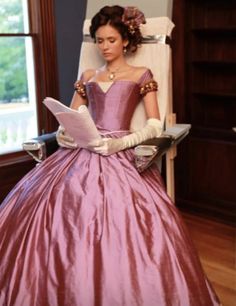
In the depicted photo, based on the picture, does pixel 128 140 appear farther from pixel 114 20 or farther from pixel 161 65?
pixel 114 20

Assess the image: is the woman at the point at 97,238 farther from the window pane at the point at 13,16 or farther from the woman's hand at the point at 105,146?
the window pane at the point at 13,16

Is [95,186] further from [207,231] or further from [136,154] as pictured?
[207,231]

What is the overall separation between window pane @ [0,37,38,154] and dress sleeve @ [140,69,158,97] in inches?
41.6

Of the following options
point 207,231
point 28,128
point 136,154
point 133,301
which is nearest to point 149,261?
point 133,301

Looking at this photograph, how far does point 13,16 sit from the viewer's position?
269 centimetres

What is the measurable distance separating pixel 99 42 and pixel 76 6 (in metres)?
1.05

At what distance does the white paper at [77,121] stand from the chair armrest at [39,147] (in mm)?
240

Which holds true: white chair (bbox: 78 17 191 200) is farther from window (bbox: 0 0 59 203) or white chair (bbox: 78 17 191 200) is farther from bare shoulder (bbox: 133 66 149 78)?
window (bbox: 0 0 59 203)

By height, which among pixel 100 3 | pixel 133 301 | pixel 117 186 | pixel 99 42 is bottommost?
pixel 133 301

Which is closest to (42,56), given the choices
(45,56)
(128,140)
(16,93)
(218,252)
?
(45,56)

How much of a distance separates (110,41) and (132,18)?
139mm

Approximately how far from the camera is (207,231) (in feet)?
8.73

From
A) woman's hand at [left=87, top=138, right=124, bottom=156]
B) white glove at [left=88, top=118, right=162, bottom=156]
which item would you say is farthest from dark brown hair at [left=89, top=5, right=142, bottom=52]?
woman's hand at [left=87, top=138, right=124, bottom=156]

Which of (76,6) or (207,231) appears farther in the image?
(76,6)
